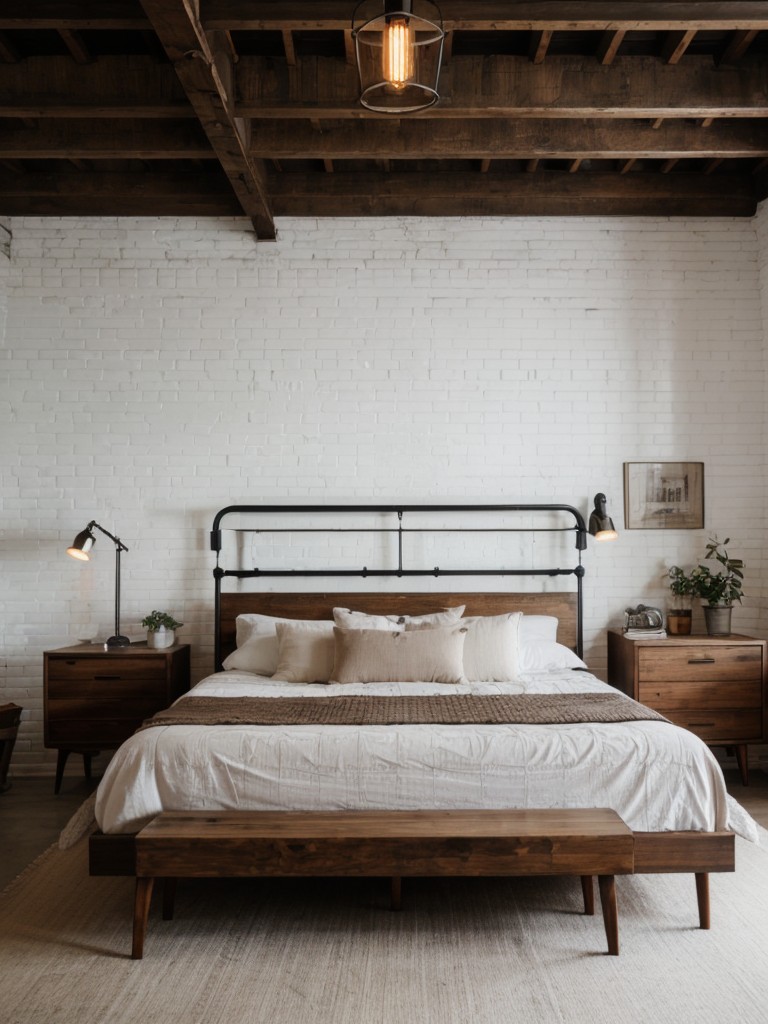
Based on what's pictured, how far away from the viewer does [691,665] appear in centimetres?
454

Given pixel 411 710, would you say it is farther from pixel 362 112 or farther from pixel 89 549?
pixel 362 112

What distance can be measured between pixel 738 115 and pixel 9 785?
16.9 ft

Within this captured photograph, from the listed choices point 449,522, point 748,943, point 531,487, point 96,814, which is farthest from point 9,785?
point 748,943

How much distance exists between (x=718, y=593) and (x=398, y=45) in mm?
3636

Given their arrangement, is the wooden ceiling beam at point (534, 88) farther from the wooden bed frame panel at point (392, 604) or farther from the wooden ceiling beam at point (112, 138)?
the wooden bed frame panel at point (392, 604)

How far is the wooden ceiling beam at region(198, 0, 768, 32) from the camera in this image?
3182mm

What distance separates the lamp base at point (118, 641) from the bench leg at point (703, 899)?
317cm

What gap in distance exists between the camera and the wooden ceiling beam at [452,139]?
429cm

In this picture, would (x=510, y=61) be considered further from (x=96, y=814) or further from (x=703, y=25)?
(x=96, y=814)

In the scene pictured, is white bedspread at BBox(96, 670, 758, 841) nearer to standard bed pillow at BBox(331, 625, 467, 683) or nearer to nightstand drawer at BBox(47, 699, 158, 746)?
standard bed pillow at BBox(331, 625, 467, 683)

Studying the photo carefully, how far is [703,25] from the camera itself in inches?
129

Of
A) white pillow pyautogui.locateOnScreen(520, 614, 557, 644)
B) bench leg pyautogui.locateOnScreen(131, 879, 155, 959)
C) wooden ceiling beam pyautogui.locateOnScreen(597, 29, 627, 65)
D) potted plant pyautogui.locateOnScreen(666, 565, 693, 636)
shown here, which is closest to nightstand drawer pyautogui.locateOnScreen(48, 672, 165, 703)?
bench leg pyautogui.locateOnScreen(131, 879, 155, 959)

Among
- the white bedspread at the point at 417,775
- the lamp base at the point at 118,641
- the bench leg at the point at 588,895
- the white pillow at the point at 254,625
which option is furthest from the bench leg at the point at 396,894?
the lamp base at the point at 118,641

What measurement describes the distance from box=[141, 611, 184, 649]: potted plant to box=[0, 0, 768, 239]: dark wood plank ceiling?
2.36 meters
